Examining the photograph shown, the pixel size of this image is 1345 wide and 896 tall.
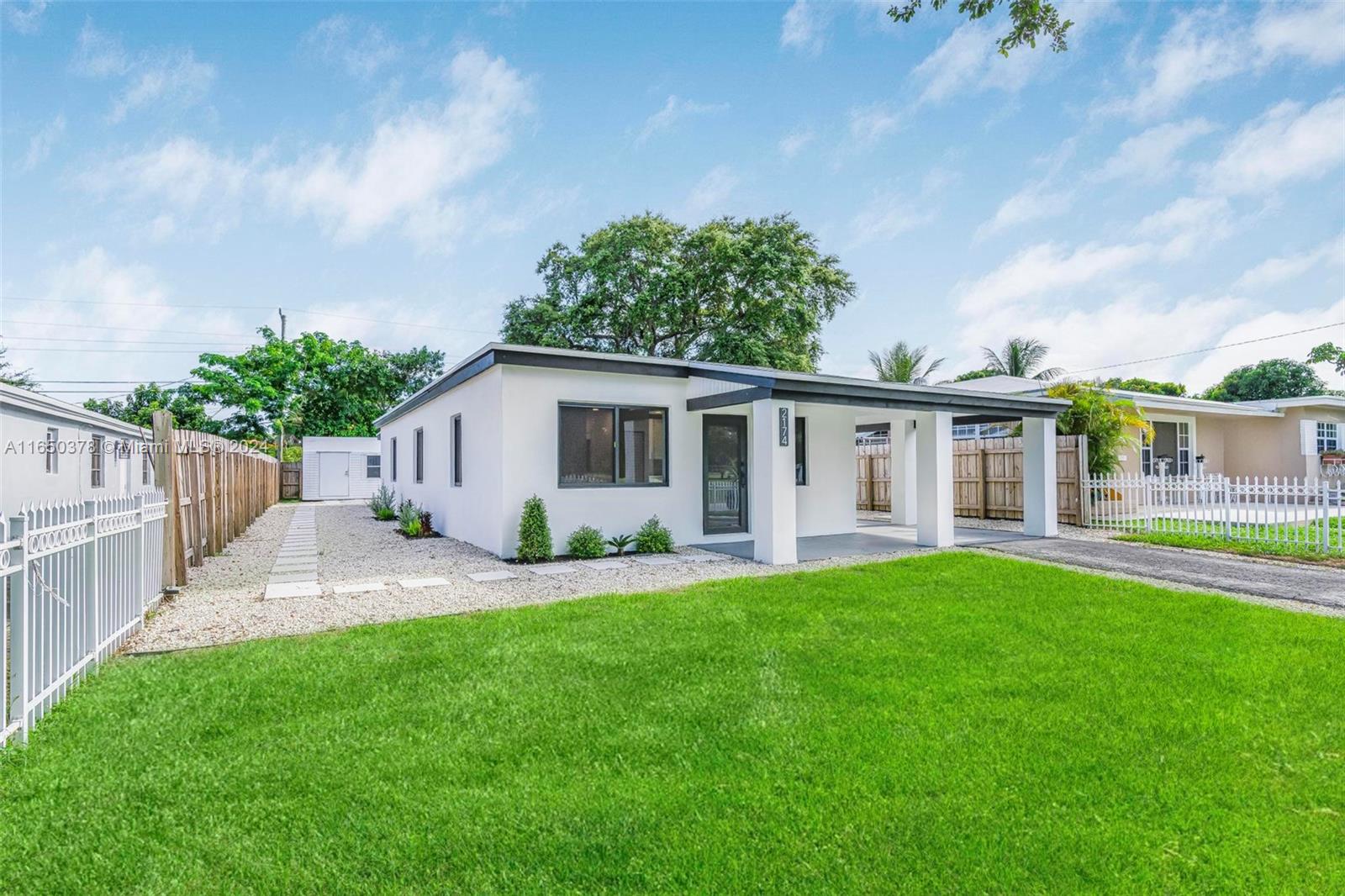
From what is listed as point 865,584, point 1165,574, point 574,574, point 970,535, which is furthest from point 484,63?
point 1165,574

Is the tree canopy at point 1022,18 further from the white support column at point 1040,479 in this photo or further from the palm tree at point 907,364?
the palm tree at point 907,364

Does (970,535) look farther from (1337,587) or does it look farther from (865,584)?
(865,584)

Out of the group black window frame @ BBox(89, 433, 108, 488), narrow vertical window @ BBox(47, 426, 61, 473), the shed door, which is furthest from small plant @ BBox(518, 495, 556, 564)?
the shed door

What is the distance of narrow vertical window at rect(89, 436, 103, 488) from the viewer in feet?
49.1

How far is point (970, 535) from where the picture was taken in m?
11.7

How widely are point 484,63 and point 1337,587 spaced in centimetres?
1508

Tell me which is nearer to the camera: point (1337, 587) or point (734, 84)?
point (1337, 587)

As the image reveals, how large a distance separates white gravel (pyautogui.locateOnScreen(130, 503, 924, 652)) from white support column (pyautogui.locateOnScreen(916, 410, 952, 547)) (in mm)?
668

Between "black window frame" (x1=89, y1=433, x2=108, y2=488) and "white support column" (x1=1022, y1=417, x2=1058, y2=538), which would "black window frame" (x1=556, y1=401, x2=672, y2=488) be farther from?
"black window frame" (x1=89, y1=433, x2=108, y2=488)

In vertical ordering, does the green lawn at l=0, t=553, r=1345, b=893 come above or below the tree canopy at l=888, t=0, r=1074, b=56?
below

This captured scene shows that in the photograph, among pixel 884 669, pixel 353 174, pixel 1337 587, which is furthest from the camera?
pixel 353 174

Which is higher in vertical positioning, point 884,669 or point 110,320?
point 110,320

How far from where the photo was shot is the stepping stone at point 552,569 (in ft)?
26.5

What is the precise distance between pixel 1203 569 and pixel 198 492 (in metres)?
13.1
